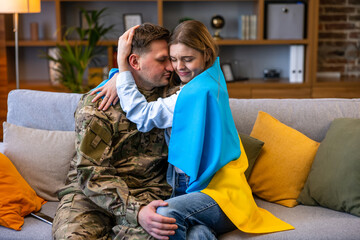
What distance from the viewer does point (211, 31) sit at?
4461 mm

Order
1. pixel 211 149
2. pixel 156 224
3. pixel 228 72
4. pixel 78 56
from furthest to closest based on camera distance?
pixel 228 72 < pixel 78 56 < pixel 211 149 < pixel 156 224

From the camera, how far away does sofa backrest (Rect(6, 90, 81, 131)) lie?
2275 mm

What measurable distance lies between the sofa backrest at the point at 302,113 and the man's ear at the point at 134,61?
0.62 meters

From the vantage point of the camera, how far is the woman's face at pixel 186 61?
1.77 m

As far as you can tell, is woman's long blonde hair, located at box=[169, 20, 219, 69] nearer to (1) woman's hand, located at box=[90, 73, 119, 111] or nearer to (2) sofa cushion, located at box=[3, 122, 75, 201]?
(1) woman's hand, located at box=[90, 73, 119, 111]

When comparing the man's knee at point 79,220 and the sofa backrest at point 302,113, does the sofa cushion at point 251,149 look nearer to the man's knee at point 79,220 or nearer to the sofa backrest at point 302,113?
the sofa backrest at point 302,113

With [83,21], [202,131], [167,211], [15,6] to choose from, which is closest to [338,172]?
[202,131]

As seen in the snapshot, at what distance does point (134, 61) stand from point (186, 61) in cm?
24

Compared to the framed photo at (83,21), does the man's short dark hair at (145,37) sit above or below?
below

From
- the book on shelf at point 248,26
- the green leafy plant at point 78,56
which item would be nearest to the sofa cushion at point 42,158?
the green leafy plant at point 78,56

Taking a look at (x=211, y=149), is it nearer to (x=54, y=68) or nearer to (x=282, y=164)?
(x=282, y=164)

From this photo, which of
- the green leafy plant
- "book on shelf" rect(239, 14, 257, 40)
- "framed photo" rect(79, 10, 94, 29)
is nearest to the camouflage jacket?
the green leafy plant

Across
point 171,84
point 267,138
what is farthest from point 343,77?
point 171,84

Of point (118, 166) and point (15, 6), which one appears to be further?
point (15, 6)
